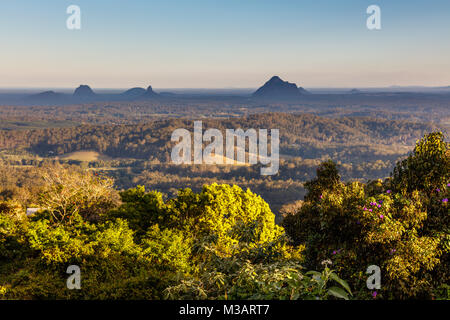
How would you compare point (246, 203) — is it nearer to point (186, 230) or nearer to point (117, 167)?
point (186, 230)

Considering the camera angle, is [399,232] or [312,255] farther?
[312,255]

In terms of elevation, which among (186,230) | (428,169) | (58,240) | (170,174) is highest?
(428,169)

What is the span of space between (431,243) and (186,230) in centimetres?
1330

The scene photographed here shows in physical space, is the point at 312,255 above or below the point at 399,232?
below

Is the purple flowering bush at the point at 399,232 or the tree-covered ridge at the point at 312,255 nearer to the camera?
the tree-covered ridge at the point at 312,255

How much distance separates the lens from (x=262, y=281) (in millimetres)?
5324

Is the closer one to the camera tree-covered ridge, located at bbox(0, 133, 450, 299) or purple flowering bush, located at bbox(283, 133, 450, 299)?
tree-covered ridge, located at bbox(0, 133, 450, 299)
